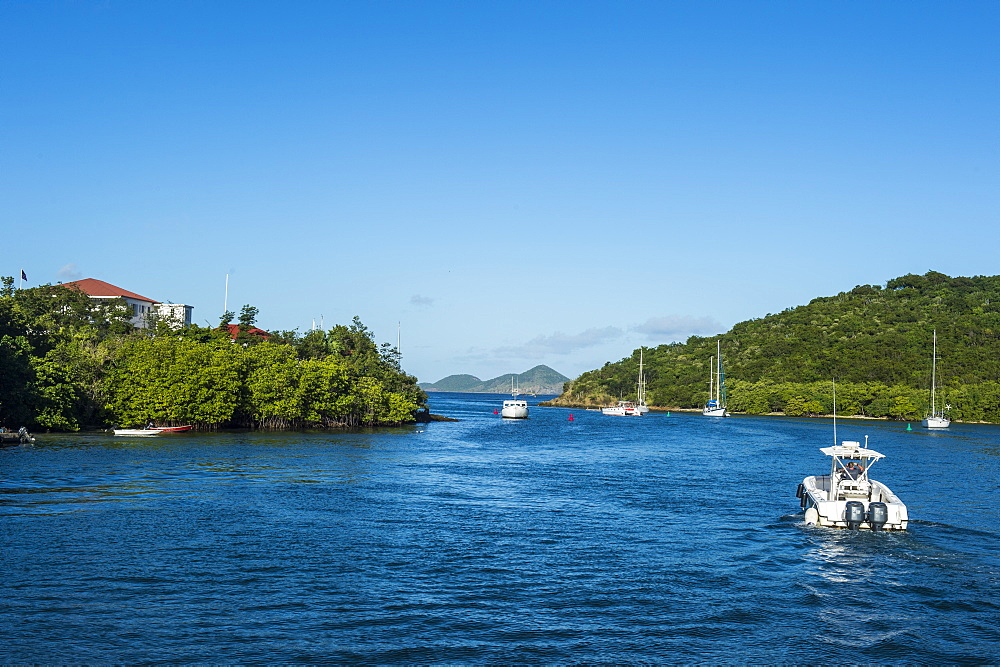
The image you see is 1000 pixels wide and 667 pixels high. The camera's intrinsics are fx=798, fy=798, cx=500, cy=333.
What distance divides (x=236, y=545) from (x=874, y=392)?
15247 cm

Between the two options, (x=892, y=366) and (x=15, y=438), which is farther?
(x=892, y=366)

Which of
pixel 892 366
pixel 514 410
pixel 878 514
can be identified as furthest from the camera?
pixel 892 366

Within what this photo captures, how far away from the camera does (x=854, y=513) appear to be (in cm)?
3203

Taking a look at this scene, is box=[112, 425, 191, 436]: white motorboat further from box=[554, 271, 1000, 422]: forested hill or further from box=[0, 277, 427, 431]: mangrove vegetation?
box=[554, 271, 1000, 422]: forested hill

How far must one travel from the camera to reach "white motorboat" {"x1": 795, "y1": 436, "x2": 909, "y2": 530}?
31922 millimetres

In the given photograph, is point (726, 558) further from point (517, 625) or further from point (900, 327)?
point (900, 327)

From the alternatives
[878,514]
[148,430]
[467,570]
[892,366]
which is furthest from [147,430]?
[892,366]

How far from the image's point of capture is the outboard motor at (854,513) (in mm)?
31969

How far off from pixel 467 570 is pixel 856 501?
16.7 m

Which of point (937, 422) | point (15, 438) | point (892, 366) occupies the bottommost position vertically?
point (15, 438)

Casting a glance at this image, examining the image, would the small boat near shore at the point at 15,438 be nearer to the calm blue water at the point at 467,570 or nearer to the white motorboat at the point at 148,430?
the calm blue water at the point at 467,570

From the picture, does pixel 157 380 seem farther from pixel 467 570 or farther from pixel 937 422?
pixel 937 422

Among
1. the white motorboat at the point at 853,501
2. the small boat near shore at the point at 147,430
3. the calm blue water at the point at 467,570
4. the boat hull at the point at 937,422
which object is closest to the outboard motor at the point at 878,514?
the white motorboat at the point at 853,501

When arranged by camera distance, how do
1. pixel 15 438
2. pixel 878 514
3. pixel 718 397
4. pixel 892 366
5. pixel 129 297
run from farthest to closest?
pixel 718 397, pixel 892 366, pixel 129 297, pixel 15 438, pixel 878 514
